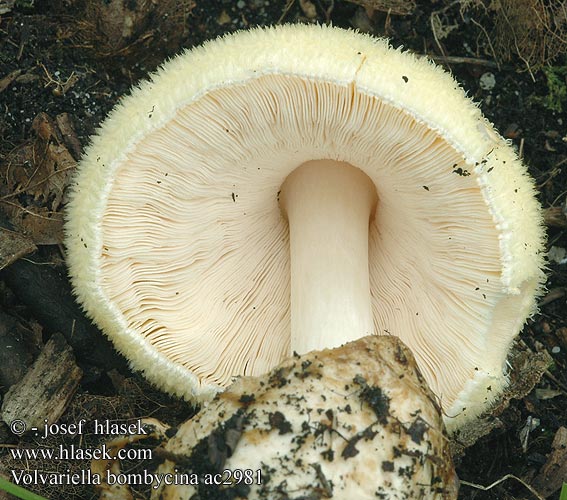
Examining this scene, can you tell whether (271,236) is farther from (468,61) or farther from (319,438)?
(468,61)

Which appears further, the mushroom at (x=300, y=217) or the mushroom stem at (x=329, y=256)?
the mushroom stem at (x=329, y=256)

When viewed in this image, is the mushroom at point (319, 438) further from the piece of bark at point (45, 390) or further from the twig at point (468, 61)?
the twig at point (468, 61)

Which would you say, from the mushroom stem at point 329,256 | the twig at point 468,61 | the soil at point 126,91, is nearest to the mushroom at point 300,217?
the mushroom stem at point 329,256

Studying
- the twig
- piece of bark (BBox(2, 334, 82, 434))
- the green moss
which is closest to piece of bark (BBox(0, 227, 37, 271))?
piece of bark (BBox(2, 334, 82, 434))

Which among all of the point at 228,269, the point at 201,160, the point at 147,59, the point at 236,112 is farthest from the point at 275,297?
the point at 147,59

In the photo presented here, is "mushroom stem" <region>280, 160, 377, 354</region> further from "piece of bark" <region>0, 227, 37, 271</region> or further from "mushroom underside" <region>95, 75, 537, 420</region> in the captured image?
"piece of bark" <region>0, 227, 37, 271</region>
